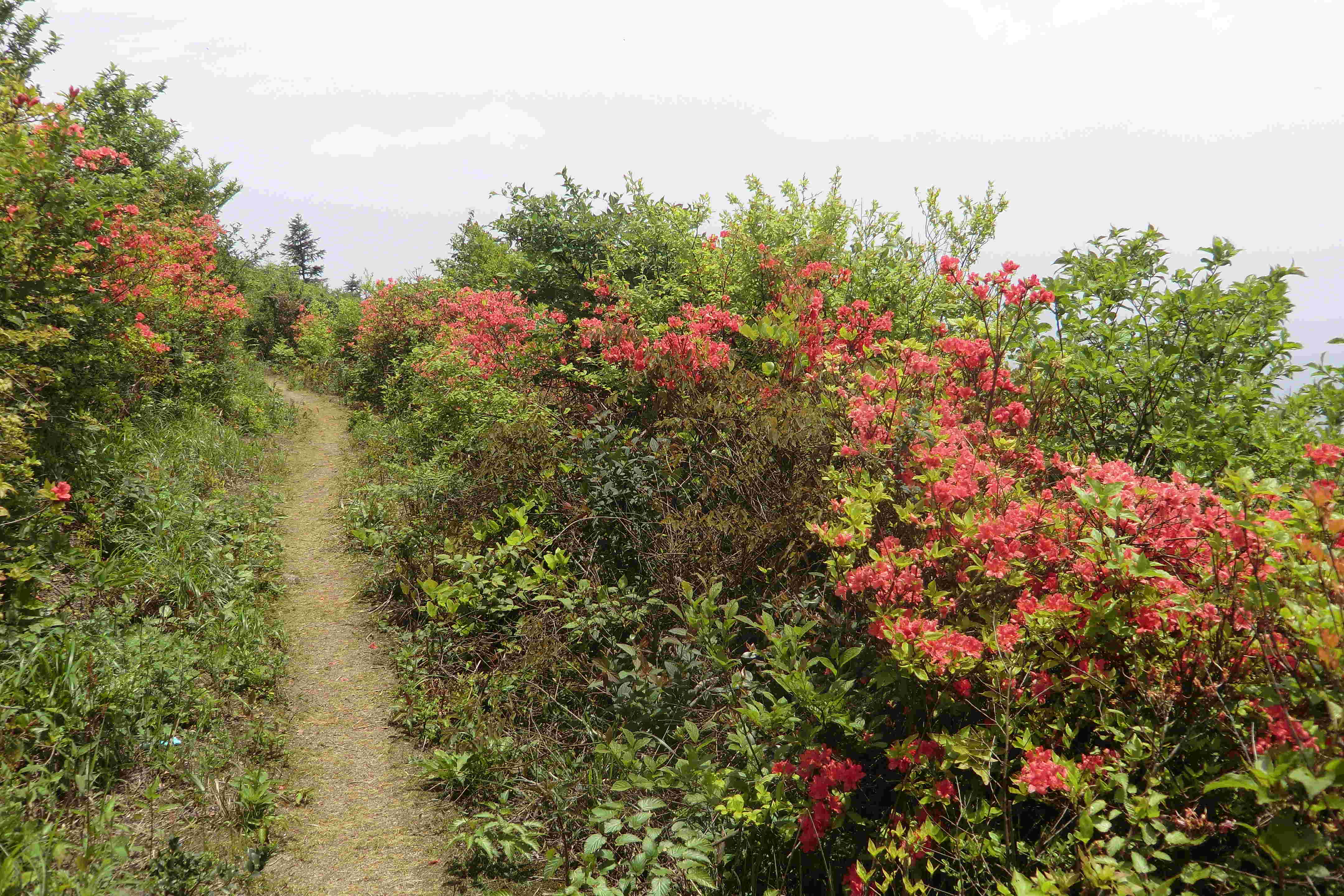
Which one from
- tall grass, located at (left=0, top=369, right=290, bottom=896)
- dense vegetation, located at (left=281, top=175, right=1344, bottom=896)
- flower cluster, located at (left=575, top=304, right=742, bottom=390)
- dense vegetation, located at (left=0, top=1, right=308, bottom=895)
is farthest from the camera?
flower cluster, located at (left=575, top=304, right=742, bottom=390)

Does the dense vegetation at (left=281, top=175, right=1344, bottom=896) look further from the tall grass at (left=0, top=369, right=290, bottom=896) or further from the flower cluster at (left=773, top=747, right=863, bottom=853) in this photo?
the tall grass at (left=0, top=369, right=290, bottom=896)

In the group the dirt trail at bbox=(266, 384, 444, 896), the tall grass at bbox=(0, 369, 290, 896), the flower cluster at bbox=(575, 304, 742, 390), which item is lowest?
the dirt trail at bbox=(266, 384, 444, 896)

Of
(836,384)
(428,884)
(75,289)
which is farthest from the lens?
(75,289)

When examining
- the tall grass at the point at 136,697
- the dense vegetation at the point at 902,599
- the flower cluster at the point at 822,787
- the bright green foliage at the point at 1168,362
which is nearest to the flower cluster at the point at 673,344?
the dense vegetation at the point at 902,599

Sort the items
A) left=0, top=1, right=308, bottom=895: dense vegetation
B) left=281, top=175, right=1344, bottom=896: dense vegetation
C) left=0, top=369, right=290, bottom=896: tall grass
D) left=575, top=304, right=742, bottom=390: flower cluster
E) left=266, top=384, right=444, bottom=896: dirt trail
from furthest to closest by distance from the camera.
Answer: left=575, top=304, right=742, bottom=390: flower cluster
left=266, top=384, right=444, bottom=896: dirt trail
left=0, top=1, right=308, bottom=895: dense vegetation
left=0, top=369, right=290, bottom=896: tall grass
left=281, top=175, right=1344, bottom=896: dense vegetation

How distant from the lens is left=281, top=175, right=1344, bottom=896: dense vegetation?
1.90 m

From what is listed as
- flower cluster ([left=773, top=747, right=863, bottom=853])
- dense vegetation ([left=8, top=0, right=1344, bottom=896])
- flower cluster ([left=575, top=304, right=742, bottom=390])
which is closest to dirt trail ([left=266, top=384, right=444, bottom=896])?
dense vegetation ([left=8, top=0, right=1344, bottom=896])

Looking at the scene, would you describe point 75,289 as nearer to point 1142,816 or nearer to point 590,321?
point 590,321

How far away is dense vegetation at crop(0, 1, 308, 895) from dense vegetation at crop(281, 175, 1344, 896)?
3.77ft

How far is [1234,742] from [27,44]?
19.0 metres

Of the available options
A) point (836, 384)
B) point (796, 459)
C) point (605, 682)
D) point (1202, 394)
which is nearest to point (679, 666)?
point (605, 682)

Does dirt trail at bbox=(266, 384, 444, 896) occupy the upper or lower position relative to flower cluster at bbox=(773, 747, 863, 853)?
lower

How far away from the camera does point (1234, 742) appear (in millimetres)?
1862

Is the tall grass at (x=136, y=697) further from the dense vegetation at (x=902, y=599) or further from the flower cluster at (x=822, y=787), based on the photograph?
the flower cluster at (x=822, y=787)
